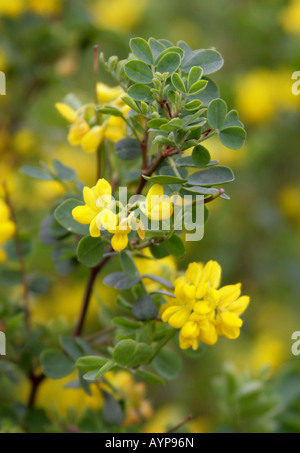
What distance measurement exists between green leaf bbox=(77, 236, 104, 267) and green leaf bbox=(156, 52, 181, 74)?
18cm

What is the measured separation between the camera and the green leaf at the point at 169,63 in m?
0.55

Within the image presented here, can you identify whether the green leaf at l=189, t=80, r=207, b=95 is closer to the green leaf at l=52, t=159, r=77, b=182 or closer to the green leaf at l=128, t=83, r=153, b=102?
the green leaf at l=128, t=83, r=153, b=102

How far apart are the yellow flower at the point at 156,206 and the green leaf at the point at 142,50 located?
0.44ft

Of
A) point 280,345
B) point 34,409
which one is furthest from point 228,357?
point 34,409

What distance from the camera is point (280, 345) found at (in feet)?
4.52

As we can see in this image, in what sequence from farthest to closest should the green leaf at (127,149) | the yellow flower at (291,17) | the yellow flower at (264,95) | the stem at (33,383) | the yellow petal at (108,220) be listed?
the yellow flower at (264,95), the yellow flower at (291,17), the stem at (33,383), the green leaf at (127,149), the yellow petal at (108,220)

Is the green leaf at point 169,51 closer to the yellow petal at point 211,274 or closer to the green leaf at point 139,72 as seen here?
the green leaf at point 139,72

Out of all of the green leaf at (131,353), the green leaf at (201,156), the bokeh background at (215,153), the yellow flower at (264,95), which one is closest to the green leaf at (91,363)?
the green leaf at (131,353)

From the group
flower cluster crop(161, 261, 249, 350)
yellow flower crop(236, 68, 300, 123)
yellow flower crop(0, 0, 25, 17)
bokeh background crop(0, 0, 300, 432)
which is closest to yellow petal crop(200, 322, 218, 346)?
flower cluster crop(161, 261, 249, 350)

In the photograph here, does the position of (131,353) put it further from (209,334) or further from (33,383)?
(33,383)

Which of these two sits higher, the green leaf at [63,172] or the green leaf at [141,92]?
the green leaf at [63,172]

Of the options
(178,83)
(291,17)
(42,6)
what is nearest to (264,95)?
(291,17)

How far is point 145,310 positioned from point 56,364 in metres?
0.15
